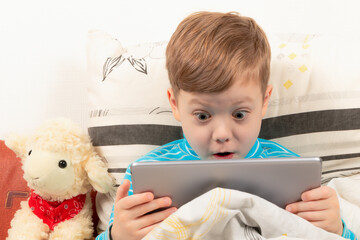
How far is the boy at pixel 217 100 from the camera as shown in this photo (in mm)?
800

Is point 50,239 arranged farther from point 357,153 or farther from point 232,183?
point 357,153

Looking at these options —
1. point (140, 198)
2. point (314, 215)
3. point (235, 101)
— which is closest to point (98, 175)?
point (140, 198)

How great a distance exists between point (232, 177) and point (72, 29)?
887 millimetres

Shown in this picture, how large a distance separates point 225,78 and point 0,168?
0.76 m

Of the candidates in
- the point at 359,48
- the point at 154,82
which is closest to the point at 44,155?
the point at 154,82

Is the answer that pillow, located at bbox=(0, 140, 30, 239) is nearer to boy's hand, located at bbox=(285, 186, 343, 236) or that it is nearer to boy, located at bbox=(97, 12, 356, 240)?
boy, located at bbox=(97, 12, 356, 240)

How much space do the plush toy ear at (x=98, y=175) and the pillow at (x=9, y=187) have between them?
0.24 m

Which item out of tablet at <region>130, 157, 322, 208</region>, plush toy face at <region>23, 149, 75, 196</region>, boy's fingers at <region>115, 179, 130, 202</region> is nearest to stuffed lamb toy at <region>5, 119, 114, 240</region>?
plush toy face at <region>23, 149, 75, 196</region>

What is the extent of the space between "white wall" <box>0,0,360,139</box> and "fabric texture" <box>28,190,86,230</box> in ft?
1.15

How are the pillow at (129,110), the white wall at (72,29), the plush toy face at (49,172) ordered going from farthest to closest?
the white wall at (72,29), the pillow at (129,110), the plush toy face at (49,172)

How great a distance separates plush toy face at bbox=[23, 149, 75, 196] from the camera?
1.04 meters

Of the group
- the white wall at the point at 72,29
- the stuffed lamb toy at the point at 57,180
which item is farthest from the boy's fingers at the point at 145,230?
the white wall at the point at 72,29

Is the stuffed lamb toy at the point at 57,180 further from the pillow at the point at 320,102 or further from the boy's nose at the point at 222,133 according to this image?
the pillow at the point at 320,102

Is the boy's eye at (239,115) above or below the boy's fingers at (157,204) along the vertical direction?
above
